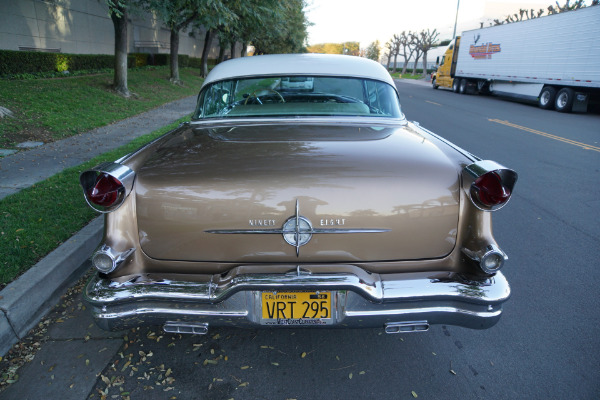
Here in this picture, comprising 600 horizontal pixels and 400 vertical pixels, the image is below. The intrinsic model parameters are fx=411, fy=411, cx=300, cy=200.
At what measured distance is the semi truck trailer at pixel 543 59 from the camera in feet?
52.3

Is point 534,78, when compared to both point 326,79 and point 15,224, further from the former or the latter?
point 15,224

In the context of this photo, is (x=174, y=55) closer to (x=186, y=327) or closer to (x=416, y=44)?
(x=186, y=327)

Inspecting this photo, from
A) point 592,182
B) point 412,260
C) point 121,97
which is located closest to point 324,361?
point 412,260

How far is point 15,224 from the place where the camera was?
3.83 metres

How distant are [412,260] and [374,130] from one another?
43.7 inches

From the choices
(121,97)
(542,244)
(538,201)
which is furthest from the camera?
(121,97)

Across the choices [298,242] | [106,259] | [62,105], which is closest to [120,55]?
[62,105]

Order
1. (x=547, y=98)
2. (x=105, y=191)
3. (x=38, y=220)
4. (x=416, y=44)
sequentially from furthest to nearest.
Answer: (x=416, y=44) < (x=547, y=98) < (x=38, y=220) < (x=105, y=191)

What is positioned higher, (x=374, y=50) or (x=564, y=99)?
(x=374, y=50)

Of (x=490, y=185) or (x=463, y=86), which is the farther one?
(x=463, y=86)

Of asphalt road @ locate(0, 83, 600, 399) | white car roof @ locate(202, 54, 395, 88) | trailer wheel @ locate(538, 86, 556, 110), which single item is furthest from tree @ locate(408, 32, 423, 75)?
asphalt road @ locate(0, 83, 600, 399)

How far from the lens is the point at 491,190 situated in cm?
212

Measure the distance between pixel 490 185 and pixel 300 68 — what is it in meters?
2.11

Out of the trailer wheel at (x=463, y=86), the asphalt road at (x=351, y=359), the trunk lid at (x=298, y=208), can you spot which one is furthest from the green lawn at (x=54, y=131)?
the trailer wheel at (x=463, y=86)
